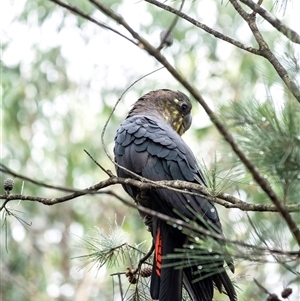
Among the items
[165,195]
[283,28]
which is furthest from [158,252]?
[283,28]

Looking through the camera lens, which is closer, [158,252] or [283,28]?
[283,28]

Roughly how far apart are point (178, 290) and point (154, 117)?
1.25m

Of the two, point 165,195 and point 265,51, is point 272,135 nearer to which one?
point 265,51

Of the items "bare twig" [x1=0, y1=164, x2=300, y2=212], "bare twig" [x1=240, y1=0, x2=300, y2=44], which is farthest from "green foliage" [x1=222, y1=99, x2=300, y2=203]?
"bare twig" [x1=240, y1=0, x2=300, y2=44]

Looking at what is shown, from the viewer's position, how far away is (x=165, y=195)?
281cm

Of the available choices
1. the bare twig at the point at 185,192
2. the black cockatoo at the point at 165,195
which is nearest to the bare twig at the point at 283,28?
the bare twig at the point at 185,192

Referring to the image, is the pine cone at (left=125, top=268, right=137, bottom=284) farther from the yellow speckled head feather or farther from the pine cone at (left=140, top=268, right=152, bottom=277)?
the yellow speckled head feather

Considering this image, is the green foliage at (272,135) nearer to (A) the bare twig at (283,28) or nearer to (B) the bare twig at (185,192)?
(B) the bare twig at (185,192)

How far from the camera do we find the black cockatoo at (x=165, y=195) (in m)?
2.59

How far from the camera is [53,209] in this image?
27.9ft

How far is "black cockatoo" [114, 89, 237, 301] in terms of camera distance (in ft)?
8.48

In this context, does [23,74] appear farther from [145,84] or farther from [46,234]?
[46,234]

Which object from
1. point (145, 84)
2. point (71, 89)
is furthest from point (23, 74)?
point (145, 84)

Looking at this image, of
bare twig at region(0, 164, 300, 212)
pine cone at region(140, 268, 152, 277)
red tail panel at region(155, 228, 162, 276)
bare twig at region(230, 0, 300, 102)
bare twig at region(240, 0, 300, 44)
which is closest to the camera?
bare twig at region(0, 164, 300, 212)
